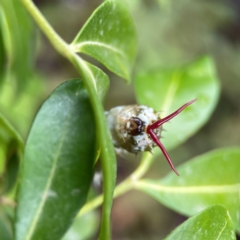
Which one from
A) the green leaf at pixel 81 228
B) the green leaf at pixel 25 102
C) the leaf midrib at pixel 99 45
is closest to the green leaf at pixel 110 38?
the leaf midrib at pixel 99 45

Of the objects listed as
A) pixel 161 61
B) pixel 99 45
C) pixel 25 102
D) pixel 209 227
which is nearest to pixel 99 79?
pixel 99 45


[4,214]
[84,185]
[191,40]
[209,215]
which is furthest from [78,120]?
[191,40]

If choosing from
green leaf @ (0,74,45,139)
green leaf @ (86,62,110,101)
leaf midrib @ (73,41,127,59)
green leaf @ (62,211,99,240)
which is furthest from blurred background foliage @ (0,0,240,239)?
green leaf @ (86,62,110,101)

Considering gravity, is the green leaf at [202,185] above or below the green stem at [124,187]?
below

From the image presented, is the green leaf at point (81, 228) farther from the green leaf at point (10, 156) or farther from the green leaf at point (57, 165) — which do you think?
the green leaf at point (57, 165)

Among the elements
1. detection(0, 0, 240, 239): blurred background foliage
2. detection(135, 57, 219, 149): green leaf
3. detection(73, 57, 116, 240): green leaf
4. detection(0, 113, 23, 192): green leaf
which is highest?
detection(73, 57, 116, 240): green leaf

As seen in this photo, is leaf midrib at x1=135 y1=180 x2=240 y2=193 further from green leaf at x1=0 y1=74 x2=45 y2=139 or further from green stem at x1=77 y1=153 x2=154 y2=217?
green leaf at x1=0 y1=74 x2=45 y2=139
